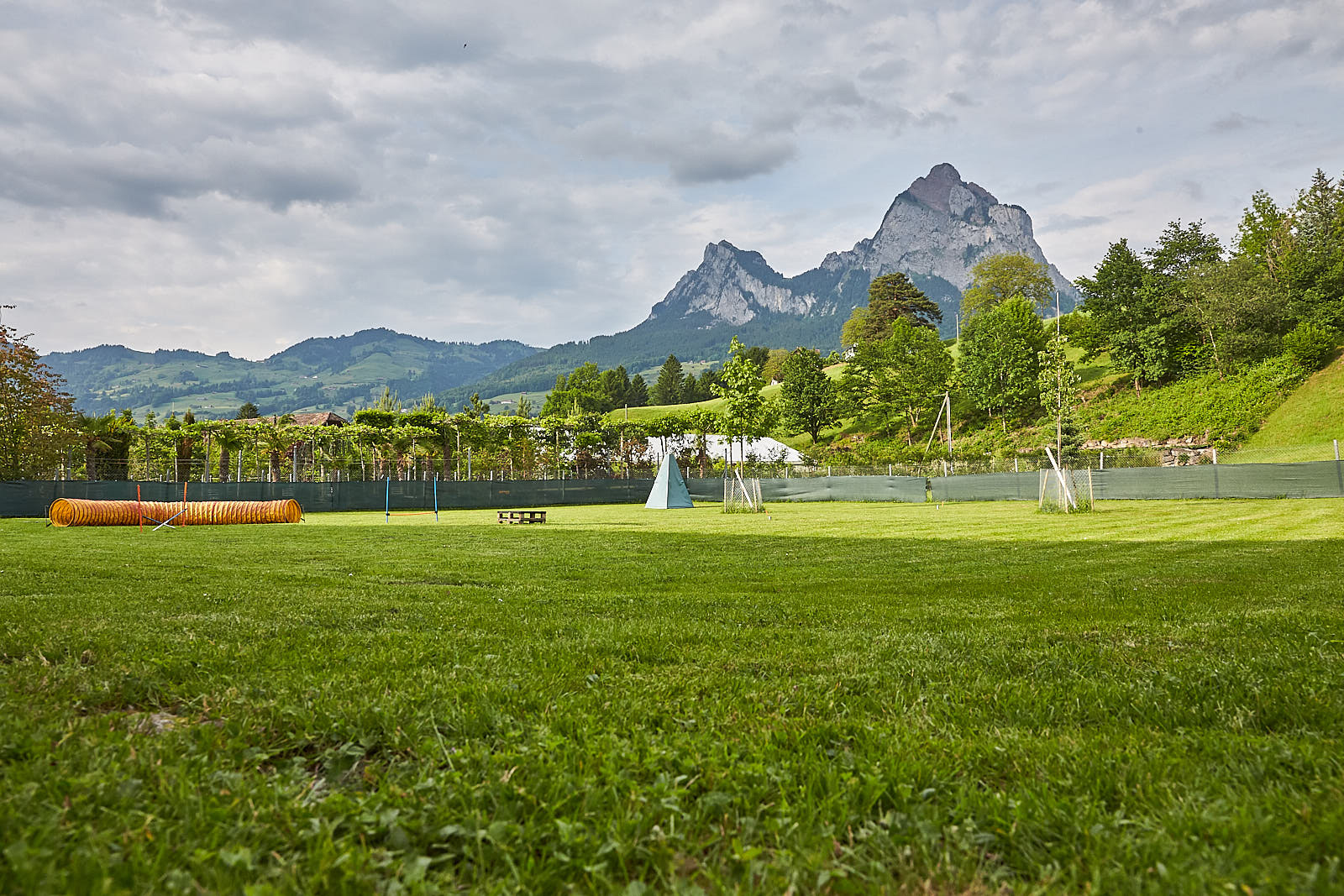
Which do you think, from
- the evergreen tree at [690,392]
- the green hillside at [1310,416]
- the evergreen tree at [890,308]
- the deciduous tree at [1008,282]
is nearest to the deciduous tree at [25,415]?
the green hillside at [1310,416]

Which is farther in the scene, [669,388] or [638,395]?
[638,395]

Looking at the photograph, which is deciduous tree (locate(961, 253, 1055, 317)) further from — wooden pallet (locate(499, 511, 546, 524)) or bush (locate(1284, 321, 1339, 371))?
wooden pallet (locate(499, 511, 546, 524))

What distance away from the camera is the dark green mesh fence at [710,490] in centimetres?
2530

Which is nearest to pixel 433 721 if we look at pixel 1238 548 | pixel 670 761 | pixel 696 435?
pixel 670 761

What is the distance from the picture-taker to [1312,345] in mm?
42812

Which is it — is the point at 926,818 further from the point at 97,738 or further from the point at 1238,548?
the point at 1238,548

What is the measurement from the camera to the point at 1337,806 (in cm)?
186

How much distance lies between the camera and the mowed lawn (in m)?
1.69

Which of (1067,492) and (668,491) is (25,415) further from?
(1067,492)

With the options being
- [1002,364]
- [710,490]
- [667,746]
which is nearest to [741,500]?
[710,490]

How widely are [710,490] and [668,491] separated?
8.54 m

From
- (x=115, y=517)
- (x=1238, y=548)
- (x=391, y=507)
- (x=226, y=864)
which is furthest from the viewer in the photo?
(x=391, y=507)

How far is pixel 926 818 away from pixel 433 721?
1703mm

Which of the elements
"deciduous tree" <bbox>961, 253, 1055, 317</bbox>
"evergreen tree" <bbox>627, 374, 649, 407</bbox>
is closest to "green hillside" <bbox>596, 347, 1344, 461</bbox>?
"deciduous tree" <bbox>961, 253, 1055, 317</bbox>
